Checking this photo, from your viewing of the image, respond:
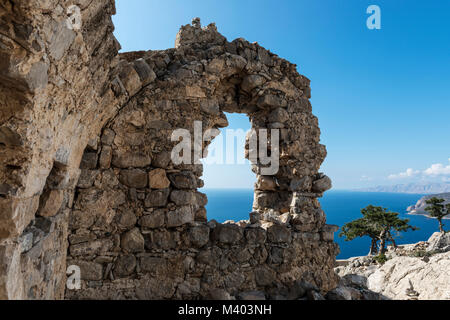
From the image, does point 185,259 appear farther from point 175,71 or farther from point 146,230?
point 175,71

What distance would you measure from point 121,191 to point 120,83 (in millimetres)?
1544

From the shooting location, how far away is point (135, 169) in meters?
3.59

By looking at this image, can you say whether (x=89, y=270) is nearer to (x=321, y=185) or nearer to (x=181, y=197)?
(x=181, y=197)

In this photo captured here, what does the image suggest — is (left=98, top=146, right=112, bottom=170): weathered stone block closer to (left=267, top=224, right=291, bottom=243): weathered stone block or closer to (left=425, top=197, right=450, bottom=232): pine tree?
(left=267, top=224, right=291, bottom=243): weathered stone block

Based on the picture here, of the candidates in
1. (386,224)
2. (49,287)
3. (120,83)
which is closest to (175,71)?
(120,83)

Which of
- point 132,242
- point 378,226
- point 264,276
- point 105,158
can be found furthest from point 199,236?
point 378,226

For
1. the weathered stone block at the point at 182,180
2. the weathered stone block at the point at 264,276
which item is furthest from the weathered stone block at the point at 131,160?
the weathered stone block at the point at 264,276

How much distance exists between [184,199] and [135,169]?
86 cm

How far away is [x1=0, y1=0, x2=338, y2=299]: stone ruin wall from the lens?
1.62 metres

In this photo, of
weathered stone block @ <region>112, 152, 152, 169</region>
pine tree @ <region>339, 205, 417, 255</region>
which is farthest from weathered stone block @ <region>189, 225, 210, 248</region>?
pine tree @ <region>339, 205, 417, 255</region>

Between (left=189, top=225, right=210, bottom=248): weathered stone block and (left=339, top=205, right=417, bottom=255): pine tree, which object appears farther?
(left=339, top=205, right=417, bottom=255): pine tree

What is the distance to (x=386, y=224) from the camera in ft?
74.2

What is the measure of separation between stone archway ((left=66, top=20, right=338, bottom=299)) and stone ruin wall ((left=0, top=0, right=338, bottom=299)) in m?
0.02

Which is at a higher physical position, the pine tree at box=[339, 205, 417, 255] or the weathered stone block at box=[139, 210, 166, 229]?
the weathered stone block at box=[139, 210, 166, 229]
